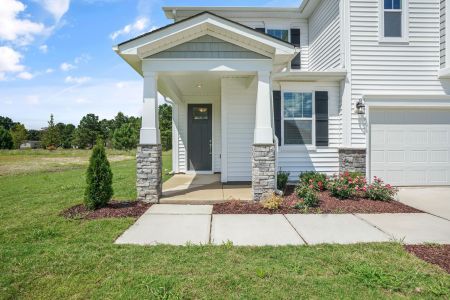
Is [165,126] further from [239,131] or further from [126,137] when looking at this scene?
[239,131]

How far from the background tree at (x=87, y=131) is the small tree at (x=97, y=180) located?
47.9 meters

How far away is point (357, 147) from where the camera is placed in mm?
7453

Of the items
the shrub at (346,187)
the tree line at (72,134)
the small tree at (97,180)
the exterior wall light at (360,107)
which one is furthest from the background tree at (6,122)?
the shrub at (346,187)

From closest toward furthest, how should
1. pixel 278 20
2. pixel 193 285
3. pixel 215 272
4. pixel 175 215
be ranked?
pixel 193 285 → pixel 215 272 → pixel 175 215 → pixel 278 20

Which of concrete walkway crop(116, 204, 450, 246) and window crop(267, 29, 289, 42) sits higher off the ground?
window crop(267, 29, 289, 42)

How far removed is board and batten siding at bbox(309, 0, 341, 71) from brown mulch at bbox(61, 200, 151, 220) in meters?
6.68

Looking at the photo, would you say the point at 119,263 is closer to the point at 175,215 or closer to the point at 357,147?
the point at 175,215

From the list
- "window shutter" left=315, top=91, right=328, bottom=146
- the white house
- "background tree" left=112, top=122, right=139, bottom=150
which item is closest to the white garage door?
the white house

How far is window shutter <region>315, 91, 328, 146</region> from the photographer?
773cm

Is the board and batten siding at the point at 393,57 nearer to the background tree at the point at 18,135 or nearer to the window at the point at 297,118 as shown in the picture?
the window at the point at 297,118

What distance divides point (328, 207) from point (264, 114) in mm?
2349

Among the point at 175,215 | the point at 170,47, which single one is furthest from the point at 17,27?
the point at 175,215

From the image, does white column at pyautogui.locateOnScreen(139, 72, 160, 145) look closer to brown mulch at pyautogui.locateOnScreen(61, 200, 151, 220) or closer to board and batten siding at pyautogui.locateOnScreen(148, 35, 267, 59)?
board and batten siding at pyautogui.locateOnScreen(148, 35, 267, 59)

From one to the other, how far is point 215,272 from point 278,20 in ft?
31.4
